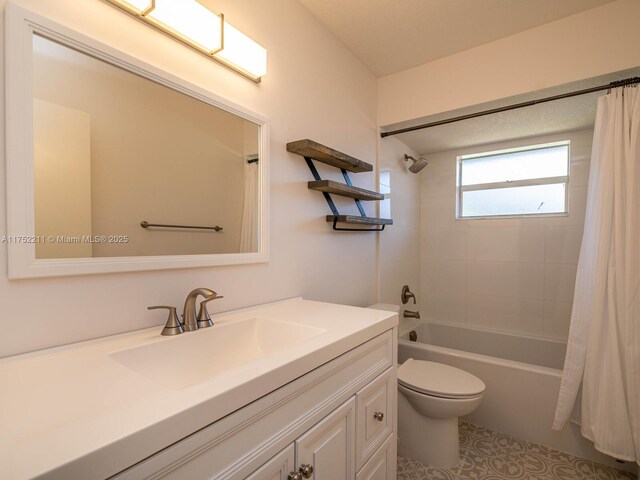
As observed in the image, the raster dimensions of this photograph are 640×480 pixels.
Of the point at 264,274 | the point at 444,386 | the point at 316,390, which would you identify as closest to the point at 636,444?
the point at 444,386

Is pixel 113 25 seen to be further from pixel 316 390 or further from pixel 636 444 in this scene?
pixel 636 444

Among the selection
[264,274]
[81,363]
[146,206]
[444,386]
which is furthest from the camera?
[444,386]

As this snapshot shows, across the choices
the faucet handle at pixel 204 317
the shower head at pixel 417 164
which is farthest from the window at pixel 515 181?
the faucet handle at pixel 204 317

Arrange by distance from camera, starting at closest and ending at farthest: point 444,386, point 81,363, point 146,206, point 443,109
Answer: point 81,363, point 146,206, point 444,386, point 443,109

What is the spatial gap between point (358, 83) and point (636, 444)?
8.20ft

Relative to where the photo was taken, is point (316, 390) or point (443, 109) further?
point (443, 109)

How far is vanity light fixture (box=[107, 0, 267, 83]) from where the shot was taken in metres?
0.97

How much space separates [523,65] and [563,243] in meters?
1.49

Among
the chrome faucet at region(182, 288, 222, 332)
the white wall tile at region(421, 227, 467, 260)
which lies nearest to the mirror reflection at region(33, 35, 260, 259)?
the chrome faucet at region(182, 288, 222, 332)

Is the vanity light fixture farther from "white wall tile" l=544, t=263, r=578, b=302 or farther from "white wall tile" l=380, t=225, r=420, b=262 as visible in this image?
"white wall tile" l=544, t=263, r=578, b=302

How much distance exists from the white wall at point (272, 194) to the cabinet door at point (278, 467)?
0.58 metres

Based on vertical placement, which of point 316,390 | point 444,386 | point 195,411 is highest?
point 195,411

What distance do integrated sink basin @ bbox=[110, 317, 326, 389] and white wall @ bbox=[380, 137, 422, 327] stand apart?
4.56 feet

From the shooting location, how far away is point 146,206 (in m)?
1.02
